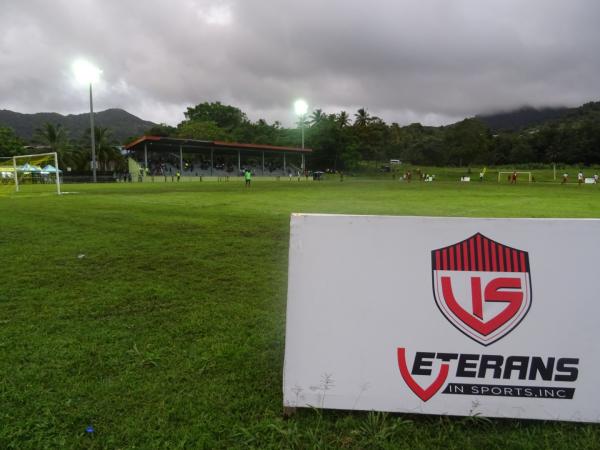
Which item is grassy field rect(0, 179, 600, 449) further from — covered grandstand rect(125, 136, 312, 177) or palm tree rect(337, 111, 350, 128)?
palm tree rect(337, 111, 350, 128)

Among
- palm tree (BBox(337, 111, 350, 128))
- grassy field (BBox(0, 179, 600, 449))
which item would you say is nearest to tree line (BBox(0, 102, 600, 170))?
palm tree (BBox(337, 111, 350, 128))

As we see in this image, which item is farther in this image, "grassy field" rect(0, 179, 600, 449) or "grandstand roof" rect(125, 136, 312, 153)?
"grandstand roof" rect(125, 136, 312, 153)

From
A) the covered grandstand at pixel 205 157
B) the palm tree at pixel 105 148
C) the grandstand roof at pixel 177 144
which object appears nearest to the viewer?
the grandstand roof at pixel 177 144

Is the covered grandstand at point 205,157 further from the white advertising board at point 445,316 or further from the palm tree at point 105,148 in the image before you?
the white advertising board at point 445,316

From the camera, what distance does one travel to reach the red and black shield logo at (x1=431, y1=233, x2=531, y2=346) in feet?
7.32

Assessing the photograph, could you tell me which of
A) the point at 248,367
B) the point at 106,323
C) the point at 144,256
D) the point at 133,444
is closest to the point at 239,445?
the point at 133,444

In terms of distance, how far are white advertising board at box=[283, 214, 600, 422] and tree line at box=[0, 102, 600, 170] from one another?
244 ft

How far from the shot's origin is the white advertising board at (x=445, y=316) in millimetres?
2209

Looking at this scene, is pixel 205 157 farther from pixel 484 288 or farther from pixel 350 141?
pixel 484 288

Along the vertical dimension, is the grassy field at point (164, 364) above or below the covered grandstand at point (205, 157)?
below

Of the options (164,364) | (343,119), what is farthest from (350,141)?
(164,364)

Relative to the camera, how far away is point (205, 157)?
2623 inches

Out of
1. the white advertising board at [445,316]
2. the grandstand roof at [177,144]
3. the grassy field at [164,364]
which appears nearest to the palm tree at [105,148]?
the grandstand roof at [177,144]

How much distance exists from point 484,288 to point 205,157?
222 ft
